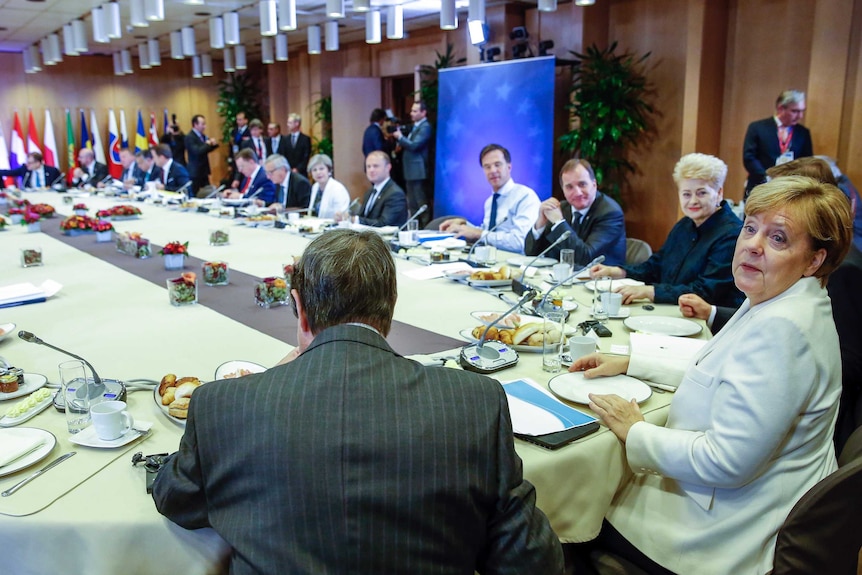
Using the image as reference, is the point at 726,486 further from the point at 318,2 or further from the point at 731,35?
the point at 318,2

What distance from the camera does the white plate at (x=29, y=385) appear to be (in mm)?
1686

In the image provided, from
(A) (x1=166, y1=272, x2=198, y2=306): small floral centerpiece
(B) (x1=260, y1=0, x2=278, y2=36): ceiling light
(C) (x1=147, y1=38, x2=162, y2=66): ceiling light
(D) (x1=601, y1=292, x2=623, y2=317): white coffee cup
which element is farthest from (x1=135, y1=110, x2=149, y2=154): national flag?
(D) (x1=601, y1=292, x2=623, y2=317): white coffee cup

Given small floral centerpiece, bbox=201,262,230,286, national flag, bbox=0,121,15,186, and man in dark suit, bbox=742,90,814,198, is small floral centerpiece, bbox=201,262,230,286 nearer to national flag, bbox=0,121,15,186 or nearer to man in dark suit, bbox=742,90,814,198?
man in dark suit, bbox=742,90,814,198

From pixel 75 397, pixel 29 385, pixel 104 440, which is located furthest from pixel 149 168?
pixel 104 440

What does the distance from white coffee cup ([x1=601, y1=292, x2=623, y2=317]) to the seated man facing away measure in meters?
1.90

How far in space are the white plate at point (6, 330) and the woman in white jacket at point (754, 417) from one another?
A: 1.84 meters

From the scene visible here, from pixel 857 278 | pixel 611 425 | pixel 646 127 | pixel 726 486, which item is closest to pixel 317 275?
pixel 611 425

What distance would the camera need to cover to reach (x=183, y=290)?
265 cm

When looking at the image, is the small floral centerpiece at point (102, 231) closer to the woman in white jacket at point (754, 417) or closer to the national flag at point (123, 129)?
the woman in white jacket at point (754, 417)

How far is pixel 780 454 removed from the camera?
1360mm

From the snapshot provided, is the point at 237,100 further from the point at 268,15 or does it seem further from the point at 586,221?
the point at 586,221

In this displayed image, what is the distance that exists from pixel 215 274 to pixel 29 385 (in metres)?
1.30

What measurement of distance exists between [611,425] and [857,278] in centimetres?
106

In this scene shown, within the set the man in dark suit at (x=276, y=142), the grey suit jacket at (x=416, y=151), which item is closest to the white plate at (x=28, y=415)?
the grey suit jacket at (x=416, y=151)
